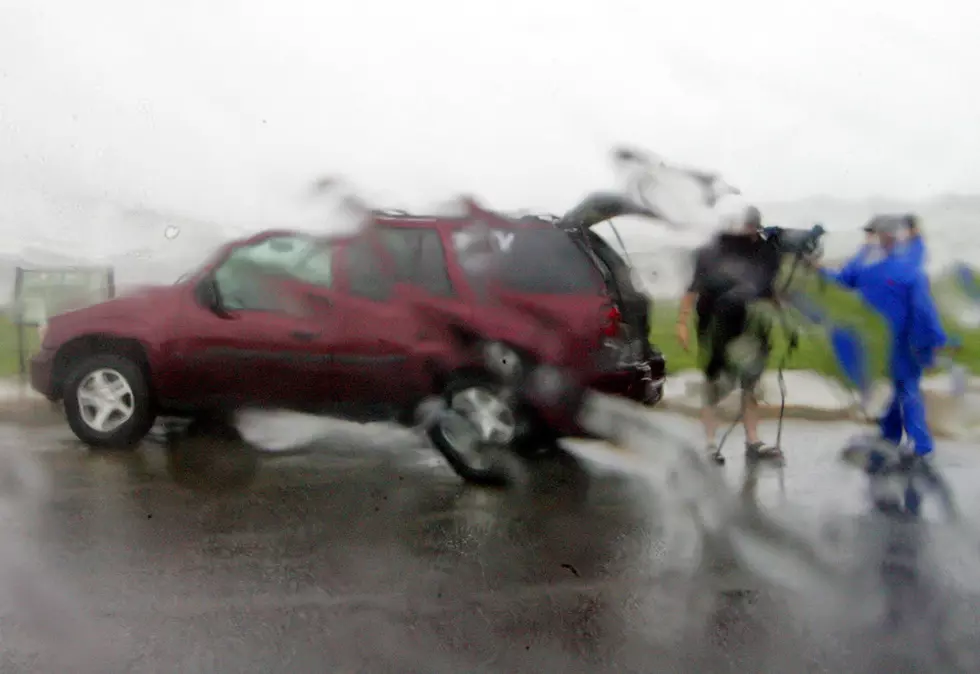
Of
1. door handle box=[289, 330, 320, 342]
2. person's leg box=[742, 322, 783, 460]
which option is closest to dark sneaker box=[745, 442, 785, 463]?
person's leg box=[742, 322, 783, 460]

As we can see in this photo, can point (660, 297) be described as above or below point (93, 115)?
below

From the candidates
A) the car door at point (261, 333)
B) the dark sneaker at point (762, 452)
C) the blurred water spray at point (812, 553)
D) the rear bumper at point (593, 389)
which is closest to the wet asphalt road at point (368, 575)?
the blurred water spray at point (812, 553)

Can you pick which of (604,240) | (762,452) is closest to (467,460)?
(604,240)

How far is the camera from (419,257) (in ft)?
18.0

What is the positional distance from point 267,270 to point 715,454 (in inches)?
126

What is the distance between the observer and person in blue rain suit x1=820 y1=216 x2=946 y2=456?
5.79 metres

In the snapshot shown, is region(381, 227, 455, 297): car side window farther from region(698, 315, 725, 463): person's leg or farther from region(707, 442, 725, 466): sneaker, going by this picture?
region(707, 442, 725, 466): sneaker

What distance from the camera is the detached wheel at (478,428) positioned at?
5.40m

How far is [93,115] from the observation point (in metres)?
5.63

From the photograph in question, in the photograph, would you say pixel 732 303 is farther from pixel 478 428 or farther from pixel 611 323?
pixel 478 428

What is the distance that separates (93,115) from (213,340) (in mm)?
1602

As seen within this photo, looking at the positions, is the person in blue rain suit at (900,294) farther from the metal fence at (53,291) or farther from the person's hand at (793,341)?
the metal fence at (53,291)

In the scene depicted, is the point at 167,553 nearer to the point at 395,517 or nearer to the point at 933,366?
the point at 395,517

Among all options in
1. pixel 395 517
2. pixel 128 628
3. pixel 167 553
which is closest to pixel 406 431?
pixel 395 517
